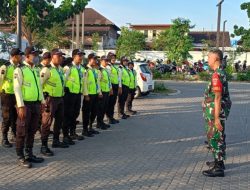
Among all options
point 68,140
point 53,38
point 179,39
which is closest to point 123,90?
point 68,140

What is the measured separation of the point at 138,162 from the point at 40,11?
16781mm

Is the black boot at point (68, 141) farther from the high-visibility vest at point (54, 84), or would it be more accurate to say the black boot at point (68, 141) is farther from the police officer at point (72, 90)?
the high-visibility vest at point (54, 84)

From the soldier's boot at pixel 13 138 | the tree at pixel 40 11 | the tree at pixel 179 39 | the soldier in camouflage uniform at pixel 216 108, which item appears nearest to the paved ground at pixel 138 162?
the soldier in camouflage uniform at pixel 216 108

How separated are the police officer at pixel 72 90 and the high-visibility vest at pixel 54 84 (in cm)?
80

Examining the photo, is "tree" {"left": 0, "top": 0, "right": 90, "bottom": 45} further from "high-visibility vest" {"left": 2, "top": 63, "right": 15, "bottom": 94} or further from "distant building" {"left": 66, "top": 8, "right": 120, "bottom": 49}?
"distant building" {"left": 66, "top": 8, "right": 120, "bottom": 49}

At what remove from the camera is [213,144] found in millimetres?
6934

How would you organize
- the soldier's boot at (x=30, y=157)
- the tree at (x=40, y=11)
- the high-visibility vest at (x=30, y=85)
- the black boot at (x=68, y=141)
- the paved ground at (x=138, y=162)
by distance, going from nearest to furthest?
the paved ground at (x=138, y=162), the high-visibility vest at (x=30, y=85), the soldier's boot at (x=30, y=157), the black boot at (x=68, y=141), the tree at (x=40, y=11)

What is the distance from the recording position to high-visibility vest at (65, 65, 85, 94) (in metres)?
8.98

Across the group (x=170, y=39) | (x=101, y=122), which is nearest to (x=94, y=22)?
(x=170, y=39)

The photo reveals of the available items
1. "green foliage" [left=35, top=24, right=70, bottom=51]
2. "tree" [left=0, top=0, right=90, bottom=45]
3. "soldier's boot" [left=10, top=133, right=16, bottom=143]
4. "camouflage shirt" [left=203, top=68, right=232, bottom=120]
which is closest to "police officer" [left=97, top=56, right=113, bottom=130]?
"soldier's boot" [left=10, top=133, right=16, bottom=143]

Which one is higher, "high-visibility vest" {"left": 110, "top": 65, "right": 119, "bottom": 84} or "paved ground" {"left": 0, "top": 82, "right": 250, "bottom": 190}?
"high-visibility vest" {"left": 110, "top": 65, "right": 119, "bottom": 84}

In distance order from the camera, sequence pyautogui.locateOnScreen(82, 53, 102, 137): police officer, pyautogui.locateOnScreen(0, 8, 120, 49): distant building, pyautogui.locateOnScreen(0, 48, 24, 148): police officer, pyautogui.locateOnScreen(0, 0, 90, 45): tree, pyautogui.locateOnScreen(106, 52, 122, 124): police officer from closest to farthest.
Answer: pyautogui.locateOnScreen(0, 48, 24, 148): police officer → pyautogui.locateOnScreen(82, 53, 102, 137): police officer → pyautogui.locateOnScreen(106, 52, 122, 124): police officer → pyautogui.locateOnScreen(0, 0, 90, 45): tree → pyautogui.locateOnScreen(0, 8, 120, 49): distant building

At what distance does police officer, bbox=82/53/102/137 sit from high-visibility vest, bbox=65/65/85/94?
527 millimetres

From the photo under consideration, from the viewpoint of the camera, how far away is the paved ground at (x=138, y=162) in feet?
20.5
